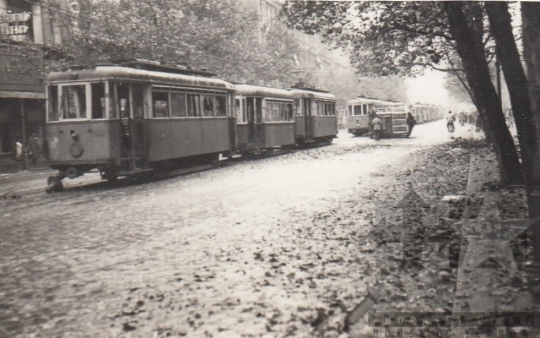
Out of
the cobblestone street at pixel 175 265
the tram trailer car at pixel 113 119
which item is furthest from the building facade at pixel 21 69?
the cobblestone street at pixel 175 265

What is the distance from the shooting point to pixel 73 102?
49.6ft

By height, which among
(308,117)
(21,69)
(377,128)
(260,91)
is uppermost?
(21,69)

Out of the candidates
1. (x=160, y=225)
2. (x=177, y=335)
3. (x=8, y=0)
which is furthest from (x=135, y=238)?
(x=8, y=0)

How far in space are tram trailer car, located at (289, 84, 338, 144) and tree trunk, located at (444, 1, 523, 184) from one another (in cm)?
2031

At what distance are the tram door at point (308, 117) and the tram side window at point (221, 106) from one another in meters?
10.9

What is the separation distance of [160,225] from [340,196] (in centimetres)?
402

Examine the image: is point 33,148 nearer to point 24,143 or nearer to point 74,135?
point 24,143

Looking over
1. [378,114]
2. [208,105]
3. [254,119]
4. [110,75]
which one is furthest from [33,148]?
[378,114]

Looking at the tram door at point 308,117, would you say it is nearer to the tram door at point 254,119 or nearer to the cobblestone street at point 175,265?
the tram door at point 254,119

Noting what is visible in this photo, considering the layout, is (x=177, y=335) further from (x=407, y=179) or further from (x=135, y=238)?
(x=407, y=179)

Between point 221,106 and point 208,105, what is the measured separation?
47.9 inches

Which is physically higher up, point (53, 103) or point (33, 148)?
point (53, 103)

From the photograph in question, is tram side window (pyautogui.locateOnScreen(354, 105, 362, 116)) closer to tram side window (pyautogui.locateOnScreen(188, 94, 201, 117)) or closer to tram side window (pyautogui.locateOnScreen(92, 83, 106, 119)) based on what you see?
tram side window (pyautogui.locateOnScreen(188, 94, 201, 117))

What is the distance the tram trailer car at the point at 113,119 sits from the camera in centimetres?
1492
